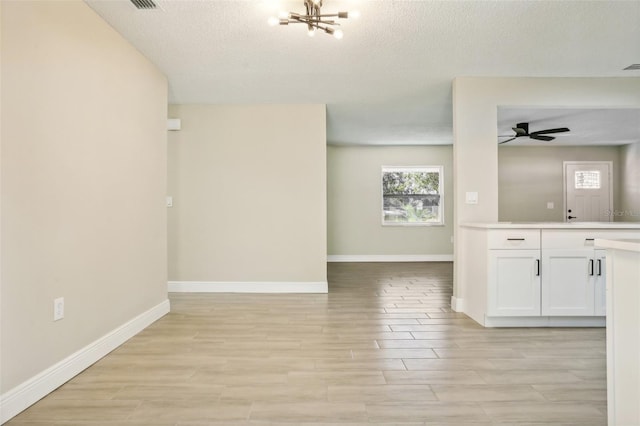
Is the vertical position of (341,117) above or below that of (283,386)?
above

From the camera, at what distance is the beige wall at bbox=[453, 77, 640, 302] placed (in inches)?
142

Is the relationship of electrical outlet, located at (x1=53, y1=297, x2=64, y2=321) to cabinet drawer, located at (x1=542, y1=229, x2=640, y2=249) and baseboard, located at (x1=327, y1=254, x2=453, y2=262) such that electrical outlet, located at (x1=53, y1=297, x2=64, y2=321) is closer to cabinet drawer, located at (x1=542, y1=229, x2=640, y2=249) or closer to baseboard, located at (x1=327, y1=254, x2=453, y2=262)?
cabinet drawer, located at (x1=542, y1=229, x2=640, y2=249)

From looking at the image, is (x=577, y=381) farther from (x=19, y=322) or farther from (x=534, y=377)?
(x=19, y=322)

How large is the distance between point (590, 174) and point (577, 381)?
6.93m

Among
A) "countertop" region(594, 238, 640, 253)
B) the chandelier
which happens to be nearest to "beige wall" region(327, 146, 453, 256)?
the chandelier

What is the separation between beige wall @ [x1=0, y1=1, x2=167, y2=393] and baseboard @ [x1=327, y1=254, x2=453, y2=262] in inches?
185

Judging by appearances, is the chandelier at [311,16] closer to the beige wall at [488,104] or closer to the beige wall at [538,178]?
the beige wall at [488,104]

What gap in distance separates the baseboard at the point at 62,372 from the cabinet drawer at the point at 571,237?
11.6 ft

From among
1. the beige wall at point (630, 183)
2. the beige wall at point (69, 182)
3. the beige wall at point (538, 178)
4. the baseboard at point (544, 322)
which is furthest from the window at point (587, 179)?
the beige wall at point (69, 182)

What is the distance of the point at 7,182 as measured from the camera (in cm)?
171

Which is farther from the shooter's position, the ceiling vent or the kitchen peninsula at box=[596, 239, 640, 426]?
the ceiling vent

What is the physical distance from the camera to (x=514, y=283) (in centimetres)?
309

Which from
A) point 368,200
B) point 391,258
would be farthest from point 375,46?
point 391,258

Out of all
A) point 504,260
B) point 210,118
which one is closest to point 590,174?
point 504,260
